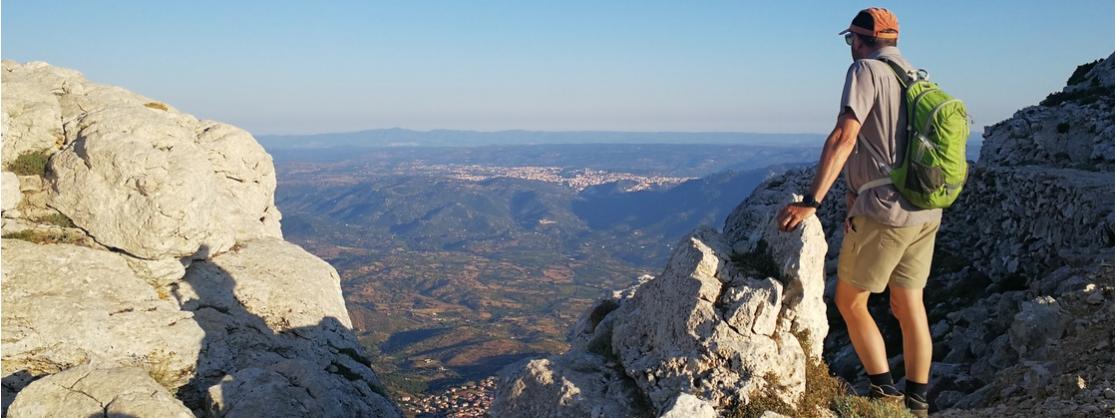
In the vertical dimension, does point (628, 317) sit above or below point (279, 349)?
above

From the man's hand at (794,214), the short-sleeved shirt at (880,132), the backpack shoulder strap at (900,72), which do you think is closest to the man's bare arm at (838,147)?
the short-sleeved shirt at (880,132)

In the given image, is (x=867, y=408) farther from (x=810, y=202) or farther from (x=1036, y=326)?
(x=1036, y=326)

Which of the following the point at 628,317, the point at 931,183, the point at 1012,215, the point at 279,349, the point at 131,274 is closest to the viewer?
the point at 931,183

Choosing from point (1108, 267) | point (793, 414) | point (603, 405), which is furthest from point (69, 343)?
point (1108, 267)

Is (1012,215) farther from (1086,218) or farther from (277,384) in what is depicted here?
(277,384)

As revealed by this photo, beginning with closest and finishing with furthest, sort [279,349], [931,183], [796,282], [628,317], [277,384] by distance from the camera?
1. [931,183]
2. [796,282]
3. [628,317]
4. [277,384]
5. [279,349]

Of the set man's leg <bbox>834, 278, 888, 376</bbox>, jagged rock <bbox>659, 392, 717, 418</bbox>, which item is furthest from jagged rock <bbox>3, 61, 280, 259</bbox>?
man's leg <bbox>834, 278, 888, 376</bbox>

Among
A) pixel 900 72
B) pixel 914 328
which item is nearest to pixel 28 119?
pixel 900 72
